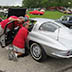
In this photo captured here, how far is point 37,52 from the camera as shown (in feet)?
14.8

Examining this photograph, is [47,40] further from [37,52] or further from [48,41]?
[37,52]

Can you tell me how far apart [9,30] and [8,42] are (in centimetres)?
45

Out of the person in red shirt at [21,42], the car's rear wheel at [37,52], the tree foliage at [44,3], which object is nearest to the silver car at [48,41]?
→ the car's rear wheel at [37,52]

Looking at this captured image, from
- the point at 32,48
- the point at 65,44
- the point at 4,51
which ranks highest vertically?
the point at 65,44

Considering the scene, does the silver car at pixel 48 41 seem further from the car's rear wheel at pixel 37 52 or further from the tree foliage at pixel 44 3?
the tree foliage at pixel 44 3

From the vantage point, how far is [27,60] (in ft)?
15.1

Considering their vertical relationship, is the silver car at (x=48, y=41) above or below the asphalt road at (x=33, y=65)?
above

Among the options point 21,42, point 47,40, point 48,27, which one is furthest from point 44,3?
point 47,40

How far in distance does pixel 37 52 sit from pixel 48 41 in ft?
2.10

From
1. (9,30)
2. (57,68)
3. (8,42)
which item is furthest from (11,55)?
(57,68)

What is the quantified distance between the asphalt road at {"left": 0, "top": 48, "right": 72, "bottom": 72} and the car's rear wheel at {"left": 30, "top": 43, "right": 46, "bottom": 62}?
0.46 ft

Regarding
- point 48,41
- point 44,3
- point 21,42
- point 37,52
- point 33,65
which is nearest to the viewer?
point 48,41

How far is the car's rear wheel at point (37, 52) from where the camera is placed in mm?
4301

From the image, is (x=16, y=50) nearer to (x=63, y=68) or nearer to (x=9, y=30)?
(x=9, y=30)
